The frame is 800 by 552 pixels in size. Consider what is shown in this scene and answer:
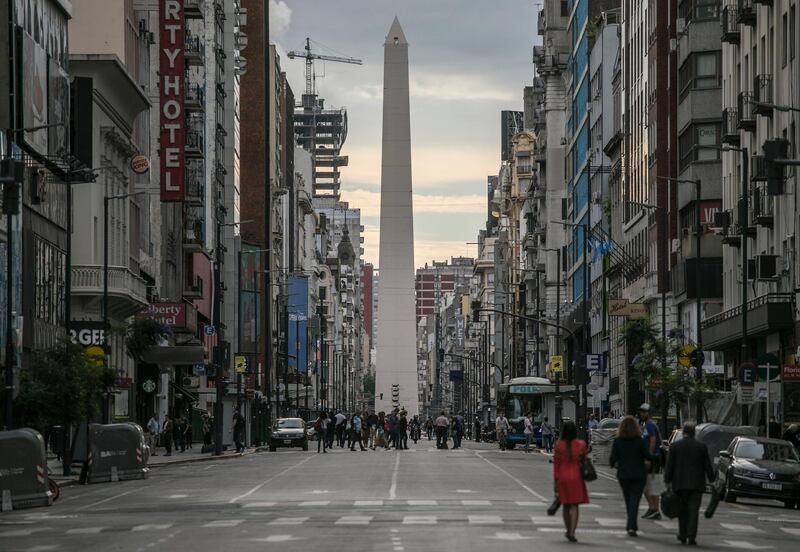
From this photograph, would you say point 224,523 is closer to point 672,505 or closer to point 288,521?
point 288,521

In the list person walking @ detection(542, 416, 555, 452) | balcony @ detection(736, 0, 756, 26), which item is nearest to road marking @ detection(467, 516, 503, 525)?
balcony @ detection(736, 0, 756, 26)

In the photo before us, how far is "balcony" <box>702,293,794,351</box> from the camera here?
5906 centimetres

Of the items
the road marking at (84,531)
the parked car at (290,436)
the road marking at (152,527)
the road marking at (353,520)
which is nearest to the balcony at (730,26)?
the parked car at (290,436)

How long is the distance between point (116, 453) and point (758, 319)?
67.1 feet

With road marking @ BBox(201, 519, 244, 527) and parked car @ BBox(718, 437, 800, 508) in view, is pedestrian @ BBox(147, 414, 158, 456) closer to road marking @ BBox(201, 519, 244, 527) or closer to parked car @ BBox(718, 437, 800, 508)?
parked car @ BBox(718, 437, 800, 508)

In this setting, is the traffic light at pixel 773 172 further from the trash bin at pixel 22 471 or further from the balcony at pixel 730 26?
the balcony at pixel 730 26

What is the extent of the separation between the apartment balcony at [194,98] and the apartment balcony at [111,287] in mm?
30781

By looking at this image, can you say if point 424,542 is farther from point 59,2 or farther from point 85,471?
point 59,2

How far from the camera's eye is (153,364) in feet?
302

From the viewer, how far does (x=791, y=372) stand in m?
49.2

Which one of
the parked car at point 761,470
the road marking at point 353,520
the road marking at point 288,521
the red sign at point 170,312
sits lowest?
the road marking at point 288,521

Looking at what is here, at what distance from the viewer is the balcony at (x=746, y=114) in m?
66.0

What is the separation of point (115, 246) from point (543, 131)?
80.6 metres

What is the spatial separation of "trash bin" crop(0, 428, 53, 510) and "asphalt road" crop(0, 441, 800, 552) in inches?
32.8
